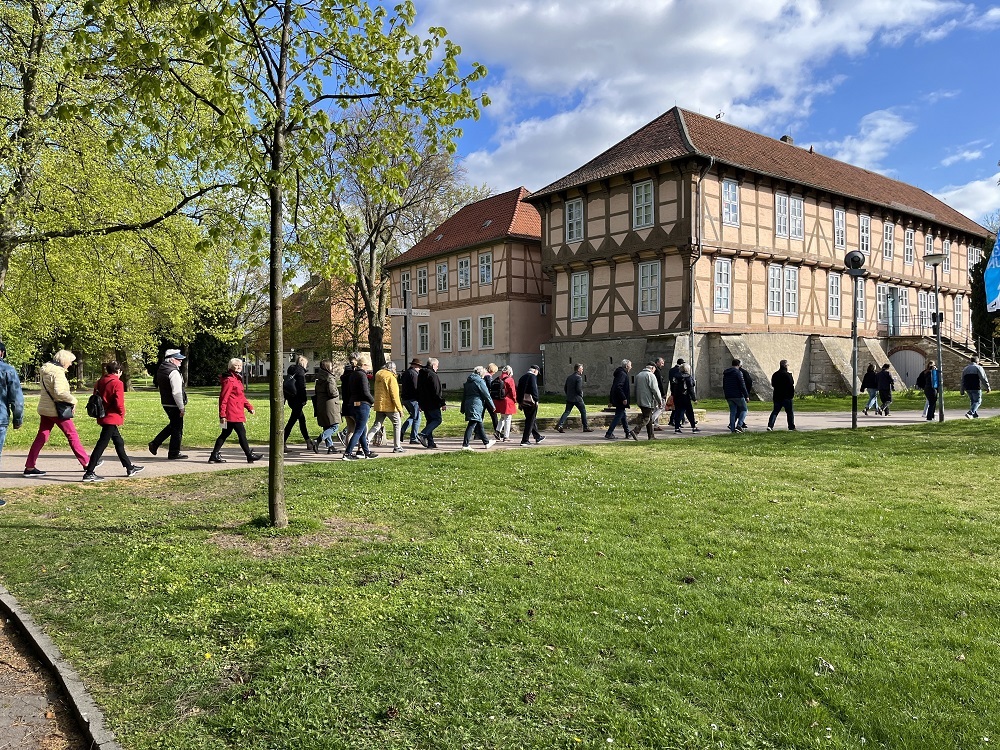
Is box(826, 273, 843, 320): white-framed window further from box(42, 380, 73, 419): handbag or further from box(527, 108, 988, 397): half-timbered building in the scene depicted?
box(42, 380, 73, 419): handbag

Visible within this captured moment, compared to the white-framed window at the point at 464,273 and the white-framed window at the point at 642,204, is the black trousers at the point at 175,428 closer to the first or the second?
the white-framed window at the point at 642,204

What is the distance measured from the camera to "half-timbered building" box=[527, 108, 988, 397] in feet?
91.2

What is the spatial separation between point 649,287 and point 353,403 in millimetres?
19018

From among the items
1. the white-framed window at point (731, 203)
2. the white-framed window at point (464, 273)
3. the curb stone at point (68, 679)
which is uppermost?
the white-framed window at point (731, 203)

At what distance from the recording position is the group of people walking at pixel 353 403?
992 cm

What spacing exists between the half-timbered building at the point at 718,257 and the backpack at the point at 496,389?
13.7m

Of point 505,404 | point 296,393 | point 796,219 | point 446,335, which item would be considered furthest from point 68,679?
point 446,335

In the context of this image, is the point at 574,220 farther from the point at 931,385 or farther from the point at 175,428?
the point at 175,428

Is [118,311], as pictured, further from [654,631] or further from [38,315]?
[654,631]

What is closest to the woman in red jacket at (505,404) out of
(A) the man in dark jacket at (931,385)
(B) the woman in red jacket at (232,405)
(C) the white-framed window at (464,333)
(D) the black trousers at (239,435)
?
(B) the woman in red jacket at (232,405)

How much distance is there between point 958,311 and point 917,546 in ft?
135

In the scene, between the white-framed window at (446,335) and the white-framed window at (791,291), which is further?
the white-framed window at (446,335)

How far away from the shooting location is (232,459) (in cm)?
1217

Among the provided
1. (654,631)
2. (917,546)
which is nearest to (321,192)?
(654,631)
